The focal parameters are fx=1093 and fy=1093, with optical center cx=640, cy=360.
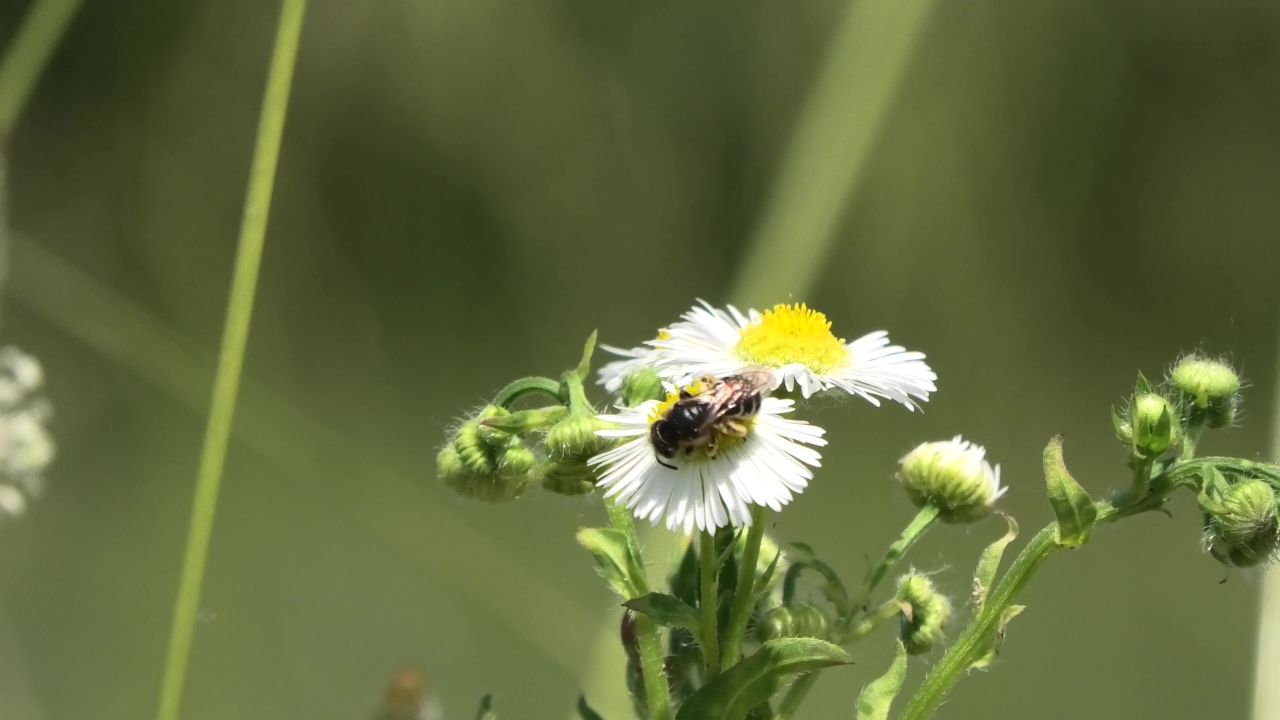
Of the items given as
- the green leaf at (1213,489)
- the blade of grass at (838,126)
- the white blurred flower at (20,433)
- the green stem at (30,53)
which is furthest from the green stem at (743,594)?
the blade of grass at (838,126)

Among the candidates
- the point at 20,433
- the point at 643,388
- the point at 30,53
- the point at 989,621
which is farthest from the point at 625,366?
A: the point at 30,53

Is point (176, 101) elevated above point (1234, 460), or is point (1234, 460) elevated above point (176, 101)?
point (176, 101)

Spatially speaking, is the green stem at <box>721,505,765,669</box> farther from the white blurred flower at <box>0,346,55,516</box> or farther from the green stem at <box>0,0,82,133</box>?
the green stem at <box>0,0,82,133</box>

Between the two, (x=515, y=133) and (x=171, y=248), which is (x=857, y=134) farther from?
(x=171, y=248)

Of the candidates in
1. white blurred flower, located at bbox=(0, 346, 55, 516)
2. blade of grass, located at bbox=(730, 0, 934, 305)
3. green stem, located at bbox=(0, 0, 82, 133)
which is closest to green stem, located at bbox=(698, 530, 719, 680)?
white blurred flower, located at bbox=(0, 346, 55, 516)

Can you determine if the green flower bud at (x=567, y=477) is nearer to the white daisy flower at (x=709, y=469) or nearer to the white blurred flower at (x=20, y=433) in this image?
the white daisy flower at (x=709, y=469)

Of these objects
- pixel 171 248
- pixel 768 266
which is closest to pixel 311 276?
pixel 171 248
